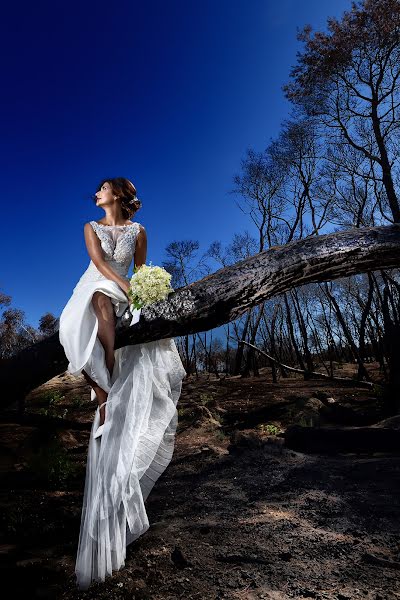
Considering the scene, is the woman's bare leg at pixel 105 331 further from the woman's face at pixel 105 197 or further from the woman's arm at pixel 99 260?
the woman's face at pixel 105 197

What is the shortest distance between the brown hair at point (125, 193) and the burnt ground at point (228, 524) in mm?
3043

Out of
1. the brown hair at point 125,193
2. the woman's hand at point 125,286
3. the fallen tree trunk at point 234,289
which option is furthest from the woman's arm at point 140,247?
the fallen tree trunk at point 234,289

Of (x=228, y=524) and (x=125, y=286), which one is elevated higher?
(x=125, y=286)

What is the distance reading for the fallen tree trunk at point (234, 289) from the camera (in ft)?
9.76

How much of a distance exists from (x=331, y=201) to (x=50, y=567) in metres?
19.1

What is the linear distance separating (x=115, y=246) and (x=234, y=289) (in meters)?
1.20

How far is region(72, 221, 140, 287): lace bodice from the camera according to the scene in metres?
3.00

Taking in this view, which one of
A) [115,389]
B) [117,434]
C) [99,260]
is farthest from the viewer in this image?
[99,260]

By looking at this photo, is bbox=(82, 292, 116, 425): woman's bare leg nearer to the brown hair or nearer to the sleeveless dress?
the sleeveless dress

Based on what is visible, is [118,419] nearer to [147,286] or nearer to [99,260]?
[147,286]

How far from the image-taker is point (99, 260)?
9.63 feet

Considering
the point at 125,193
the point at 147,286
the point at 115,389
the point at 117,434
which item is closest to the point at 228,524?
the point at 117,434

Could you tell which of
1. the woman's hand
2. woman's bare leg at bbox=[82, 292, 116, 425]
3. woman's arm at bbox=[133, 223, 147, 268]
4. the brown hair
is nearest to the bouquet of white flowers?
the woman's hand

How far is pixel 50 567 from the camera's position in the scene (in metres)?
2.60
